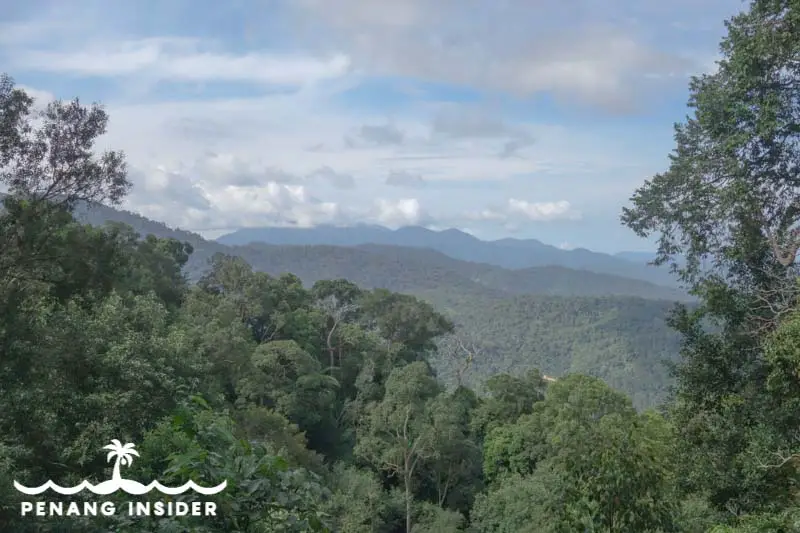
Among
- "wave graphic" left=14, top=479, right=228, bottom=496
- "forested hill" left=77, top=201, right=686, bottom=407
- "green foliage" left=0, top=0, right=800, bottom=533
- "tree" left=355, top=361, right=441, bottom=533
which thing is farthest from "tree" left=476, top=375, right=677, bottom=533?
"forested hill" left=77, top=201, right=686, bottom=407

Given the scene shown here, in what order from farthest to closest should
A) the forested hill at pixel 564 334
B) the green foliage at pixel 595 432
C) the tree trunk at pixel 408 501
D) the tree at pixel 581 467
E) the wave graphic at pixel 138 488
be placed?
the forested hill at pixel 564 334, the tree trunk at pixel 408 501, the tree at pixel 581 467, the green foliage at pixel 595 432, the wave graphic at pixel 138 488

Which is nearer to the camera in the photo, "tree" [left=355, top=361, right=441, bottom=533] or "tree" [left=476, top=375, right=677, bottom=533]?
"tree" [left=476, top=375, right=677, bottom=533]

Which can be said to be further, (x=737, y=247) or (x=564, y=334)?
(x=564, y=334)

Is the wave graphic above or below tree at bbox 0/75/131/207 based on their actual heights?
below

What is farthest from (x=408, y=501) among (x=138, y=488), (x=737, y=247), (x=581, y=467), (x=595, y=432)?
(x=138, y=488)

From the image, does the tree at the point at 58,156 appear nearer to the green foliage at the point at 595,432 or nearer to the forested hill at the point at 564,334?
the green foliage at the point at 595,432

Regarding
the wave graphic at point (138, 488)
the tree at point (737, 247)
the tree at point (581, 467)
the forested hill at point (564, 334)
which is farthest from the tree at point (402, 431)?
the forested hill at point (564, 334)

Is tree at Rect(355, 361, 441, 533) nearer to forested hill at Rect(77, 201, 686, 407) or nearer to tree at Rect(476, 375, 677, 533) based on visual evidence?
tree at Rect(476, 375, 677, 533)

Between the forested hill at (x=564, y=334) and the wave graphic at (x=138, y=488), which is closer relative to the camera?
the wave graphic at (x=138, y=488)

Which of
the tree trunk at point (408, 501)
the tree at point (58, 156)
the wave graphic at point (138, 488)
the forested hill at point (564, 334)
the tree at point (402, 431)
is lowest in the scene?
the forested hill at point (564, 334)

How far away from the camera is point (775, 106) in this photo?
712 centimetres

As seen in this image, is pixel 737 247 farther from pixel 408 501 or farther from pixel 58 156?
pixel 408 501

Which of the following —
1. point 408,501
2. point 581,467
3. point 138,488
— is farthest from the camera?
point 408,501

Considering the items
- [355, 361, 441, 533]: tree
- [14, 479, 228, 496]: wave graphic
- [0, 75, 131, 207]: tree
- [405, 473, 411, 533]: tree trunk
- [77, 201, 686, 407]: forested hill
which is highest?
[0, 75, 131, 207]: tree
